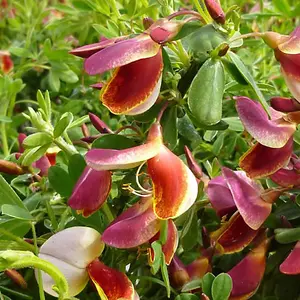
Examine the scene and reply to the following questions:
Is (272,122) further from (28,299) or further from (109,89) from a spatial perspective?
(28,299)

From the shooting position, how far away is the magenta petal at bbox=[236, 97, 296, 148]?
57 centimetres

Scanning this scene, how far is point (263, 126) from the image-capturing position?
58cm

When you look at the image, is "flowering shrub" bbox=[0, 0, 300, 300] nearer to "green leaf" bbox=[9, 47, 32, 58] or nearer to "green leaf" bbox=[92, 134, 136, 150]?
"green leaf" bbox=[92, 134, 136, 150]

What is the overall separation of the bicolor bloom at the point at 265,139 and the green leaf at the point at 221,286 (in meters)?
0.09

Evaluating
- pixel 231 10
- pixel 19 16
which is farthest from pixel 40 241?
pixel 19 16

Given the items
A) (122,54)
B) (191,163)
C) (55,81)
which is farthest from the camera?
(55,81)

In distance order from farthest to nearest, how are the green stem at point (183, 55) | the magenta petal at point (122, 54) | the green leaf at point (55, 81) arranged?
the green leaf at point (55, 81), the green stem at point (183, 55), the magenta petal at point (122, 54)

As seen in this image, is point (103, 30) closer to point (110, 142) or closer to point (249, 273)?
point (110, 142)

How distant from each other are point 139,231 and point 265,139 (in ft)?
0.42

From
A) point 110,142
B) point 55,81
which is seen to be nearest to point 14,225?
point 110,142

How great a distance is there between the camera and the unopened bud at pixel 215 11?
1.88 ft

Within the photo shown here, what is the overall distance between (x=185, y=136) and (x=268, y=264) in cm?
14

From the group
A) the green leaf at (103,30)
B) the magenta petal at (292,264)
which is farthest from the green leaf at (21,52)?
the magenta petal at (292,264)

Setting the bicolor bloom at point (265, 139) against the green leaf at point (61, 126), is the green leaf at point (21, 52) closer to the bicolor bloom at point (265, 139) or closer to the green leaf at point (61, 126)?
the green leaf at point (61, 126)
